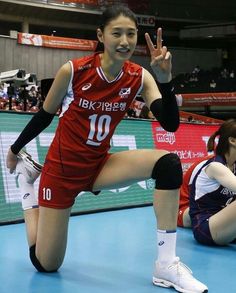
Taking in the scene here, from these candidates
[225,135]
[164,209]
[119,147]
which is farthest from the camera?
[119,147]

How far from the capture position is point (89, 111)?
6.92 feet

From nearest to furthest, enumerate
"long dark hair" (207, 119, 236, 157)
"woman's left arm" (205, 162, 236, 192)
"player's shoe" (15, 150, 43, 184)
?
"player's shoe" (15, 150, 43, 184)
"woman's left arm" (205, 162, 236, 192)
"long dark hair" (207, 119, 236, 157)

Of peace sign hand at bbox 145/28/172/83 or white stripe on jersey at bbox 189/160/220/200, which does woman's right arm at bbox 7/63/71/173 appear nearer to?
peace sign hand at bbox 145/28/172/83

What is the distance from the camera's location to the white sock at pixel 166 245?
2014 mm

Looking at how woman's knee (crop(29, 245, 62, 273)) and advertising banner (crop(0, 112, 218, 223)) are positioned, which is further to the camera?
advertising banner (crop(0, 112, 218, 223))

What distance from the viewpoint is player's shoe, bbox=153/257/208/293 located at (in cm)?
190

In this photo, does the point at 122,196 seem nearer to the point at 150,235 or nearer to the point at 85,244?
the point at 150,235

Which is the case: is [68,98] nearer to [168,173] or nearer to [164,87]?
[164,87]

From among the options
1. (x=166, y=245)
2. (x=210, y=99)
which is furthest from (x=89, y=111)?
(x=210, y=99)

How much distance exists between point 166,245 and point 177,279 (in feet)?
0.49

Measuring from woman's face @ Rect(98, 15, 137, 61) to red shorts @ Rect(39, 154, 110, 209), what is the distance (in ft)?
1.67

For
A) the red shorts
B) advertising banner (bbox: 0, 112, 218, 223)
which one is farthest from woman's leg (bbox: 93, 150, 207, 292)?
advertising banner (bbox: 0, 112, 218, 223)

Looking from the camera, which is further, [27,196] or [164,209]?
[27,196]

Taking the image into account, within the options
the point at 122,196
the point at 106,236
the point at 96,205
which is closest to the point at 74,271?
the point at 106,236
